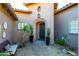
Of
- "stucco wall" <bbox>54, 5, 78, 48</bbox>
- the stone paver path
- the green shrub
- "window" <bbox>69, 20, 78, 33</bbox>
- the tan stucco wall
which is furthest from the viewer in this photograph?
"window" <bbox>69, 20, 78, 33</bbox>

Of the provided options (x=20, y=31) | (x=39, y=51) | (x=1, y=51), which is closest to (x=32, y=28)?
(x=20, y=31)

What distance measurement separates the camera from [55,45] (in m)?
5.25

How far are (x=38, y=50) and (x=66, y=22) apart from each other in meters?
1.41

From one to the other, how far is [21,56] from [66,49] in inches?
50.7

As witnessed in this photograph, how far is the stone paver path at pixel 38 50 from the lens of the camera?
4.89 m

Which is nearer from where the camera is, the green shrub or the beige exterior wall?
the beige exterior wall

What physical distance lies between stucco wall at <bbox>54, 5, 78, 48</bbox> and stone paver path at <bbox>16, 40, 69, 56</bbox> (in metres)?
0.42

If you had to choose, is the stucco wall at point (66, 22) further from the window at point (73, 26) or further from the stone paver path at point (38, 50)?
the stone paver path at point (38, 50)

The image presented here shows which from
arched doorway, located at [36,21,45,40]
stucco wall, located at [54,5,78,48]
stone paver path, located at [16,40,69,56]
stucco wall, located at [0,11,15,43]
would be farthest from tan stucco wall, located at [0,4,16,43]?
stucco wall, located at [54,5,78,48]

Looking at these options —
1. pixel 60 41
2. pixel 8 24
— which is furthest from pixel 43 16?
pixel 8 24

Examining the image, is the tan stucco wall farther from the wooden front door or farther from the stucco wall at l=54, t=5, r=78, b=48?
the stucco wall at l=54, t=5, r=78, b=48

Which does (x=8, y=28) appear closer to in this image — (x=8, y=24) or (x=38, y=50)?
(x=8, y=24)

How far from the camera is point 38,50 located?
5012 mm

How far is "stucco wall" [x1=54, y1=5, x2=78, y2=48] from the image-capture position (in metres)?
5.42
